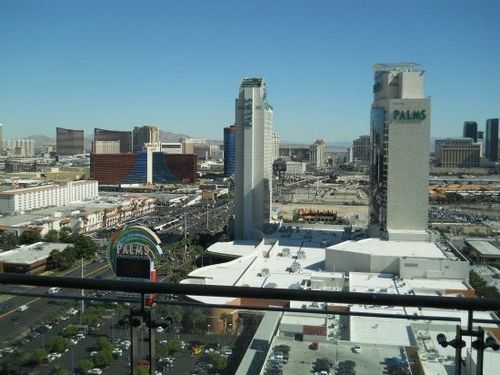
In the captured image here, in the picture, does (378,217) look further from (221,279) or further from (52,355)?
(52,355)

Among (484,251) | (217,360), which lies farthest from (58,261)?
(217,360)

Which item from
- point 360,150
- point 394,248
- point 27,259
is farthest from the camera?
point 360,150

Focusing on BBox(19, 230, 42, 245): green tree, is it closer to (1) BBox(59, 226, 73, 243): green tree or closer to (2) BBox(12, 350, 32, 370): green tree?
(1) BBox(59, 226, 73, 243): green tree

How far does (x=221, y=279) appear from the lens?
5.59 m

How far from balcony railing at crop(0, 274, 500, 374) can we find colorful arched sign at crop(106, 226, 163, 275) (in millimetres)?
3746

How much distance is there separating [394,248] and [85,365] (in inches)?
245

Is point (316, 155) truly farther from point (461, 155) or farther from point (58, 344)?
point (58, 344)

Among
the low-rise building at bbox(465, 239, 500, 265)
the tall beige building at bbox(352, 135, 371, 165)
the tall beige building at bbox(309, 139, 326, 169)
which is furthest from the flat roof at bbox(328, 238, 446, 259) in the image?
the tall beige building at bbox(352, 135, 371, 165)

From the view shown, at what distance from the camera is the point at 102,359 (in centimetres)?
71

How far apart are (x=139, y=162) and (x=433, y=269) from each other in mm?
14441

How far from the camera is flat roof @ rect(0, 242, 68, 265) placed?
21.2 feet

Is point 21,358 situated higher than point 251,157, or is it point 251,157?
point 251,157

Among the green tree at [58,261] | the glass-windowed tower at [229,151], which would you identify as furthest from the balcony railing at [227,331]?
the glass-windowed tower at [229,151]

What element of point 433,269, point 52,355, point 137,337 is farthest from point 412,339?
point 433,269
